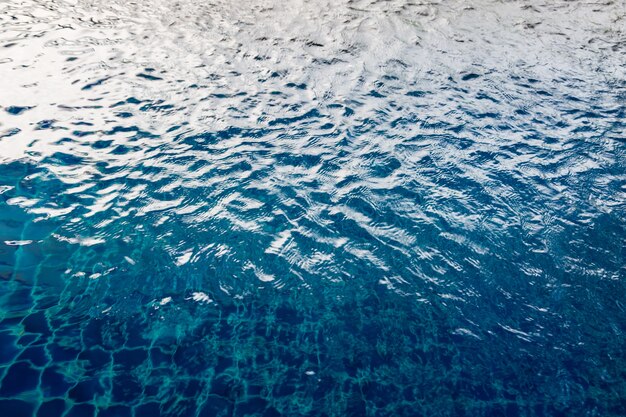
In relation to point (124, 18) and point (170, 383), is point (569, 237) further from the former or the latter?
point (124, 18)

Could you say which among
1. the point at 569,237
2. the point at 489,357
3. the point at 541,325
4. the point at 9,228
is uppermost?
the point at 569,237

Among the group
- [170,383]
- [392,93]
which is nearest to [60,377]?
[170,383]

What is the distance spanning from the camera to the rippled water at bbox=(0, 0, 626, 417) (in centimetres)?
295

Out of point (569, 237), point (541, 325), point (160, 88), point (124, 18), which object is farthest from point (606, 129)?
point (124, 18)

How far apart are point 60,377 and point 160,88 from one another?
3.40m

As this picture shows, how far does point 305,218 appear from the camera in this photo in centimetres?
407

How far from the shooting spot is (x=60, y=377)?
2.82 m

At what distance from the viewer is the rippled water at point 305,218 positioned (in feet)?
9.68

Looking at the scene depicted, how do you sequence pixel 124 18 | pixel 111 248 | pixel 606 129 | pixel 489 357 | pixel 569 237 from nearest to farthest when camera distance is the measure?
pixel 489 357, pixel 111 248, pixel 569 237, pixel 606 129, pixel 124 18

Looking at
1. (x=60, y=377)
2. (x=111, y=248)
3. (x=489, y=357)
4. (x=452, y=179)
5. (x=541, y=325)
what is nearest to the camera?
(x=60, y=377)

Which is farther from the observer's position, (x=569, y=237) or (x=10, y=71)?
(x=10, y=71)

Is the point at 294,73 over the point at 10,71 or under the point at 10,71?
over

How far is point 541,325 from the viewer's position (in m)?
3.32

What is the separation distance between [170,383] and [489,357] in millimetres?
2048
